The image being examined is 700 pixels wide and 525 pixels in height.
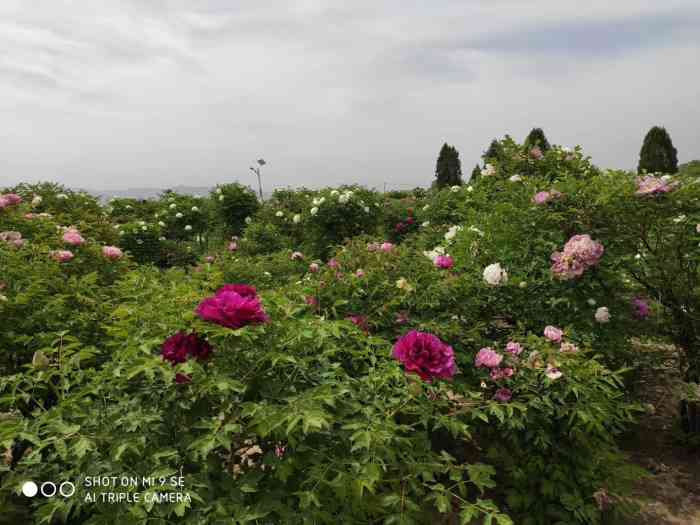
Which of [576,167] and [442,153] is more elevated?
[442,153]

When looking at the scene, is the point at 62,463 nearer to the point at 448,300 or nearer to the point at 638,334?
the point at 448,300

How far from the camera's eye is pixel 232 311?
1.37m

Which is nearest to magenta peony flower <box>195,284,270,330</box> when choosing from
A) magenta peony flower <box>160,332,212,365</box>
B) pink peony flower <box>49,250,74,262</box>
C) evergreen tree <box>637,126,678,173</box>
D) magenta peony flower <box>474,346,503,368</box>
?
magenta peony flower <box>160,332,212,365</box>

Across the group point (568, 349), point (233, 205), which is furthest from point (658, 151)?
point (568, 349)

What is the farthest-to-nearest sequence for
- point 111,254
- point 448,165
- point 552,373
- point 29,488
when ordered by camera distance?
point 448,165
point 111,254
point 552,373
point 29,488

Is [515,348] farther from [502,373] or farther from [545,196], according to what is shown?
[545,196]

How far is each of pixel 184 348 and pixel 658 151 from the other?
2481 centimetres

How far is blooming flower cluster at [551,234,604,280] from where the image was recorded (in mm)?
2650

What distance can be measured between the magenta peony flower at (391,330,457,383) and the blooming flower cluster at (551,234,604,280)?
1492mm

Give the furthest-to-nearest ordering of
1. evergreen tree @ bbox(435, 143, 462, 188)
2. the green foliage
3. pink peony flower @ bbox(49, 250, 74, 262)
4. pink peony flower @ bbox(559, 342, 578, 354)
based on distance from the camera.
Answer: evergreen tree @ bbox(435, 143, 462, 188) < the green foliage < pink peony flower @ bbox(49, 250, 74, 262) < pink peony flower @ bbox(559, 342, 578, 354)

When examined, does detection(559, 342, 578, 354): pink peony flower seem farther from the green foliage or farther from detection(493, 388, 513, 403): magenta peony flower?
the green foliage

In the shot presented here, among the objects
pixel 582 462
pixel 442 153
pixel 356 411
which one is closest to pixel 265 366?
pixel 356 411

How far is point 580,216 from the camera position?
301 centimetres

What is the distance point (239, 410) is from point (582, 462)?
188 centimetres
